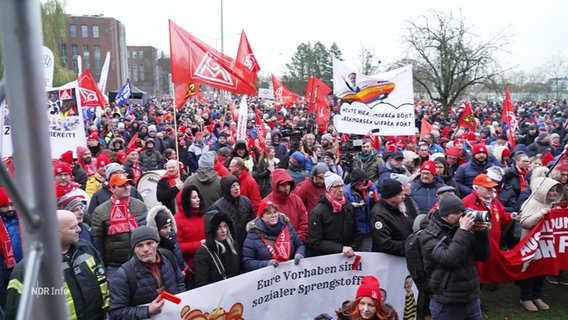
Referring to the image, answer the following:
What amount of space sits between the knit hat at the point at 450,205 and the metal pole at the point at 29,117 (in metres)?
3.33

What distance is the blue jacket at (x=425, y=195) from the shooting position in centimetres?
609

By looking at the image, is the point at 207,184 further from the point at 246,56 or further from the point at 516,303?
the point at 246,56

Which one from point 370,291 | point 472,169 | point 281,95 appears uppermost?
point 281,95

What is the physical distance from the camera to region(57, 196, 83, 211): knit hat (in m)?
4.59

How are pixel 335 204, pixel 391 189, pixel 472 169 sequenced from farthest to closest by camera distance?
pixel 472 169 < pixel 335 204 < pixel 391 189

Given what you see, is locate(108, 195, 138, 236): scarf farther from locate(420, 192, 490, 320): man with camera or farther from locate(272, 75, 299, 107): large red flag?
locate(272, 75, 299, 107): large red flag

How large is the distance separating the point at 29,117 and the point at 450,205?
3423 millimetres

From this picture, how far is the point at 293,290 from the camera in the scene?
4789 mm

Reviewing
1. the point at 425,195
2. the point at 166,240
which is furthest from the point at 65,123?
the point at 425,195

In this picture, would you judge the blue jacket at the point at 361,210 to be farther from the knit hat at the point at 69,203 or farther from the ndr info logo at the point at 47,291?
the ndr info logo at the point at 47,291

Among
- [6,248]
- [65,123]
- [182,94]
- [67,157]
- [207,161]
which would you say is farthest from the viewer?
[182,94]

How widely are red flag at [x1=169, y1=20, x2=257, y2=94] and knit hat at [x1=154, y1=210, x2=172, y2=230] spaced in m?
3.38

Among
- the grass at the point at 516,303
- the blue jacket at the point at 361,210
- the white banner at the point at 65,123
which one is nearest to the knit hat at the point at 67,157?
the white banner at the point at 65,123

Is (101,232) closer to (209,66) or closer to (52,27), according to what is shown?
(209,66)
